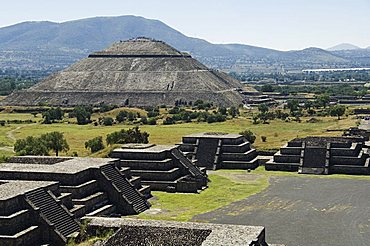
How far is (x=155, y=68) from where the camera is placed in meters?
190

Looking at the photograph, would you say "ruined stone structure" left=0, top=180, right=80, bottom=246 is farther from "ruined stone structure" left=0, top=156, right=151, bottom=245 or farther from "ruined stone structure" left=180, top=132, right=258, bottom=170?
"ruined stone structure" left=180, top=132, right=258, bottom=170

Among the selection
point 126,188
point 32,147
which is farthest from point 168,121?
point 126,188

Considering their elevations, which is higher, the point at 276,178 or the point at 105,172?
the point at 105,172

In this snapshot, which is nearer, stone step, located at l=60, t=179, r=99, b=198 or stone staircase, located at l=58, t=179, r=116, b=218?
stone staircase, located at l=58, t=179, r=116, b=218

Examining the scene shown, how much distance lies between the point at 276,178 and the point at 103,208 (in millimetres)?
24165

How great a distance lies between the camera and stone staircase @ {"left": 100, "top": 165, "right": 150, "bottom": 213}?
52000 millimetres

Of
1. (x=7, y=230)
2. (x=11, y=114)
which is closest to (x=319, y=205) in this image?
(x=7, y=230)

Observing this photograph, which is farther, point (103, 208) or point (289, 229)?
point (103, 208)

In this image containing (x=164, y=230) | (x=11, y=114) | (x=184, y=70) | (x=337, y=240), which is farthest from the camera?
(x=184, y=70)

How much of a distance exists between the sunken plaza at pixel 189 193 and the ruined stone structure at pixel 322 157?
0.11 metres

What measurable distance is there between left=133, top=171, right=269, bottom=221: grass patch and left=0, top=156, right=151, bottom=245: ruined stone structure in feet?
5.33

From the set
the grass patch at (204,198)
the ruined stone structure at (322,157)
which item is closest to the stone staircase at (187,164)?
the grass patch at (204,198)

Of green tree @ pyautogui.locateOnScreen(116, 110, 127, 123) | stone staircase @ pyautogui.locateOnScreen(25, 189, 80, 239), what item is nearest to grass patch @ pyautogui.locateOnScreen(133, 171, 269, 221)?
stone staircase @ pyautogui.locateOnScreen(25, 189, 80, 239)

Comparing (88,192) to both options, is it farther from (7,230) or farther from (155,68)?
(155,68)
